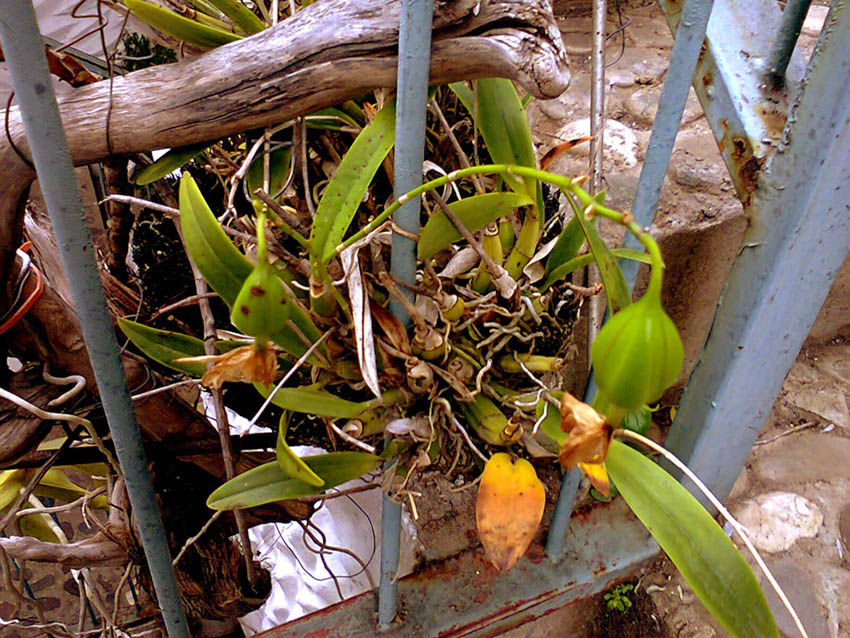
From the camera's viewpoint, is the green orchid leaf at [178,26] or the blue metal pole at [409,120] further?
the green orchid leaf at [178,26]

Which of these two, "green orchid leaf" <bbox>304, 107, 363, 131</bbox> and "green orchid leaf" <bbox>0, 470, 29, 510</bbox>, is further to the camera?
"green orchid leaf" <bbox>0, 470, 29, 510</bbox>

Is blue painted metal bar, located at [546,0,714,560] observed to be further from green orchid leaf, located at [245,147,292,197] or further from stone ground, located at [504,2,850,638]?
stone ground, located at [504,2,850,638]

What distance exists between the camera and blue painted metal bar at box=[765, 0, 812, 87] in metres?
0.61

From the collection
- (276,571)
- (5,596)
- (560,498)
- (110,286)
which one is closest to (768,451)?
(560,498)

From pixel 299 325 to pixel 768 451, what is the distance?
103cm

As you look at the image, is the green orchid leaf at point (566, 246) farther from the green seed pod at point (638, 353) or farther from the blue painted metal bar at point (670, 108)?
the green seed pod at point (638, 353)

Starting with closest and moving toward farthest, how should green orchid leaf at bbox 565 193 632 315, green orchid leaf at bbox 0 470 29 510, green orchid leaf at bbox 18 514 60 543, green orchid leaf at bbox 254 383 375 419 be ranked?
green orchid leaf at bbox 565 193 632 315, green orchid leaf at bbox 254 383 375 419, green orchid leaf at bbox 0 470 29 510, green orchid leaf at bbox 18 514 60 543

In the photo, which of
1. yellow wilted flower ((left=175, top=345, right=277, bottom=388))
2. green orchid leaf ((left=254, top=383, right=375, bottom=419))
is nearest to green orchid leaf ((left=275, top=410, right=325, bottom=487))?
green orchid leaf ((left=254, top=383, right=375, bottom=419))

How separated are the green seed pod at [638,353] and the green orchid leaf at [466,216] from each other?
21 cm

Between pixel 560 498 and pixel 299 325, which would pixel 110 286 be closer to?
pixel 299 325

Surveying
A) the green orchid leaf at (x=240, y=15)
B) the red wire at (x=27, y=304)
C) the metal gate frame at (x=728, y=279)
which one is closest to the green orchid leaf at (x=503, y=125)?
the metal gate frame at (x=728, y=279)

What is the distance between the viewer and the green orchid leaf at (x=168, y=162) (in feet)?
1.92

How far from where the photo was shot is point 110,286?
2.36 ft

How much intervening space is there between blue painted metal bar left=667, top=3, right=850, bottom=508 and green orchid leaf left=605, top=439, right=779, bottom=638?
1.01ft
